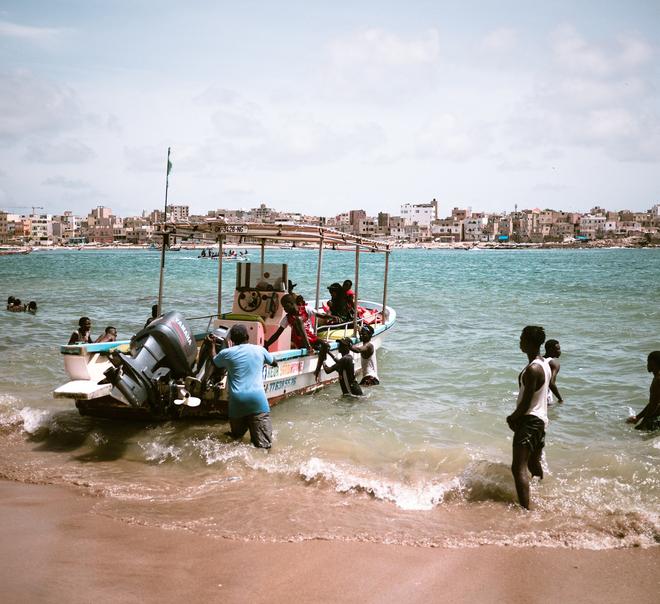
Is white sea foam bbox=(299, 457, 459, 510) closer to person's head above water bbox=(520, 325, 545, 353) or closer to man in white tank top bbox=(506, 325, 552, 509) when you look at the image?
man in white tank top bbox=(506, 325, 552, 509)

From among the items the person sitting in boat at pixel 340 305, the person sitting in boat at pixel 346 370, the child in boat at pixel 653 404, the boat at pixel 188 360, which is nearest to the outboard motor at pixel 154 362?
the boat at pixel 188 360

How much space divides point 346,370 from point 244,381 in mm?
4104

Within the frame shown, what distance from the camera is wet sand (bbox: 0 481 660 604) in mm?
4598

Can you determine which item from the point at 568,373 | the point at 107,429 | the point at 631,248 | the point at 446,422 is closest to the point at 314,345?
the point at 446,422

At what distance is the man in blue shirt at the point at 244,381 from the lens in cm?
711

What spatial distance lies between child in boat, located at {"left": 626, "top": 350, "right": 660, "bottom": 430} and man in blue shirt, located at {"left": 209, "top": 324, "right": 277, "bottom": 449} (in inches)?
191

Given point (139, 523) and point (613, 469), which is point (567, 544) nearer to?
point (613, 469)

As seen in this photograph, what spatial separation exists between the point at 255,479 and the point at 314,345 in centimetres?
422

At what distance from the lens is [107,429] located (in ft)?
28.4

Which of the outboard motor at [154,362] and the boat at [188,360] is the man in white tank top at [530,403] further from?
the outboard motor at [154,362]

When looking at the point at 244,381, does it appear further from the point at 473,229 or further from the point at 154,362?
the point at 473,229

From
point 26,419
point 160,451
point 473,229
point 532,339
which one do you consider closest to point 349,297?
point 160,451

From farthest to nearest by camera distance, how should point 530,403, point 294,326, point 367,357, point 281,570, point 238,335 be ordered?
point 367,357 → point 294,326 → point 238,335 → point 530,403 → point 281,570

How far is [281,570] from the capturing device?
4.96 metres
